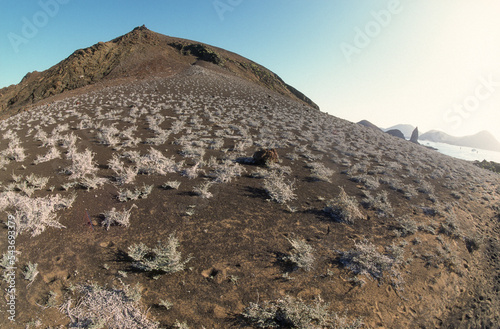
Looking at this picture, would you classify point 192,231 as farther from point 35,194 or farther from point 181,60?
point 181,60

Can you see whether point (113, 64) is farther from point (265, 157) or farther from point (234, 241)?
point (234, 241)

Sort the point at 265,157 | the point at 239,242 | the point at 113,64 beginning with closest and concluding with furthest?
the point at 239,242 < the point at 265,157 < the point at 113,64

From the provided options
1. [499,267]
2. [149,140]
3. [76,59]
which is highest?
[76,59]

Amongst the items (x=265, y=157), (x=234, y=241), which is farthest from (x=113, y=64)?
(x=234, y=241)

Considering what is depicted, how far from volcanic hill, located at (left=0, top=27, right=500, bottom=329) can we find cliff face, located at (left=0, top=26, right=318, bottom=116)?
31.2m

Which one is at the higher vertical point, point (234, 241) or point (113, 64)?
point (113, 64)

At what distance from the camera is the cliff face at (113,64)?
3456 cm

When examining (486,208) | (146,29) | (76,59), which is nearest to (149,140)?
(486,208)

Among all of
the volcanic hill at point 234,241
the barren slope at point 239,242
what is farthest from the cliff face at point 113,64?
the barren slope at point 239,242

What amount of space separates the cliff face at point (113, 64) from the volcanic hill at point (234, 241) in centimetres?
3116

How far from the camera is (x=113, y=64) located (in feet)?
129

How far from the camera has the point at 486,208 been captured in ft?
30.3

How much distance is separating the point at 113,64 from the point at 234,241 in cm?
4807

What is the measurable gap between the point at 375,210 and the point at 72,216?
9471mm
